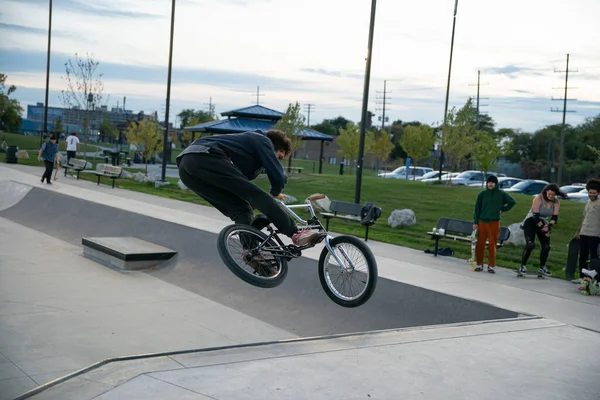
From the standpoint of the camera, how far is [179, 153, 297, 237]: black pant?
686 cm

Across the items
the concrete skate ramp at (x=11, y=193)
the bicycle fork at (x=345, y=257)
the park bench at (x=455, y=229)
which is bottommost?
the concrete skate ramp at (x=11, y=193)

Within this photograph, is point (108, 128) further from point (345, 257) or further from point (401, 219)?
point (345, 257)

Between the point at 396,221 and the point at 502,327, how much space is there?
11.7m

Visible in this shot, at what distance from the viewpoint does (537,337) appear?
714cm

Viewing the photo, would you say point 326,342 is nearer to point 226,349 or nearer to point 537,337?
point 226,349

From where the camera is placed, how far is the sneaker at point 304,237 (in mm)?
7070

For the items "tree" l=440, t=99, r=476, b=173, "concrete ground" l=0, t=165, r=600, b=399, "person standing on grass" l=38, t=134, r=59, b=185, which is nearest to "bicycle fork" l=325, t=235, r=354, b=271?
"concrete ground" l=0, t=165, r=600, b=399

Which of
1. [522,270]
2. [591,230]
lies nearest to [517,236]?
[522,270]

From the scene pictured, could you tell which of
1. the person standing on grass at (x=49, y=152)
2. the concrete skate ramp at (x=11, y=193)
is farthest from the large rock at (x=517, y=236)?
the person standing on grass at (x=49, y=152)

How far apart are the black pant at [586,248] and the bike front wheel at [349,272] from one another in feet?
19.5

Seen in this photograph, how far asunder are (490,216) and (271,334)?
17.0 ft

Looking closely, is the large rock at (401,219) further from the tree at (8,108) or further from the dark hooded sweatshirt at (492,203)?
the tree at (8,108)

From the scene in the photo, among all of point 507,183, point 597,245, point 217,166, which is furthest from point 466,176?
point 217,166

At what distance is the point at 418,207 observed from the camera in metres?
25.4
